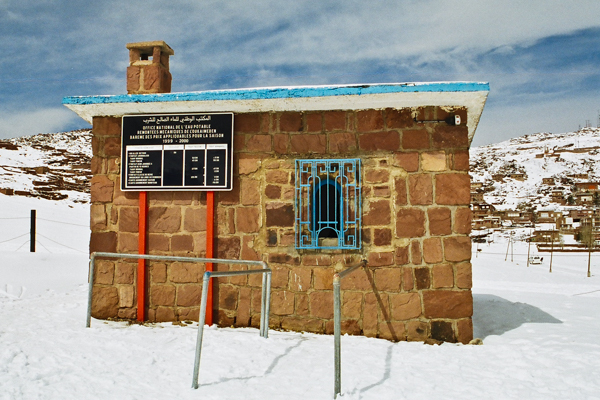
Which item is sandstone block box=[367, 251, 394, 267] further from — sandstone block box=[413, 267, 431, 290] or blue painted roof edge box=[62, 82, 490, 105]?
blue painted roof edge box=[62, 82, 490, 105]

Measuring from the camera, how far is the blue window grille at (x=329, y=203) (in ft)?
16.1

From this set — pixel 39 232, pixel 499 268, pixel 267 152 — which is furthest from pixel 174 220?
pixel 39 232

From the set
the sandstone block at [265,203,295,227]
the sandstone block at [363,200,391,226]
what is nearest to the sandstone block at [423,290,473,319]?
the sandstone block at [363,200,391,226]

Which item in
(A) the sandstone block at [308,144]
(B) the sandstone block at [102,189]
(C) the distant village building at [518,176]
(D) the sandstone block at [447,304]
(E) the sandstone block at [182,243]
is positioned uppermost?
(C) the distant village building at [518,176]

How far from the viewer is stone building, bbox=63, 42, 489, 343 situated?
4.77 m

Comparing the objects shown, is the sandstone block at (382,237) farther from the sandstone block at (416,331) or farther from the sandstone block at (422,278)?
the sandstone block at (416,331)

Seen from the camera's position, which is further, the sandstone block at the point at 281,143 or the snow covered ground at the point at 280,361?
the sandstone block at the point at 281,143

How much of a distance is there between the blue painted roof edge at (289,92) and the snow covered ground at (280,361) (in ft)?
8.47

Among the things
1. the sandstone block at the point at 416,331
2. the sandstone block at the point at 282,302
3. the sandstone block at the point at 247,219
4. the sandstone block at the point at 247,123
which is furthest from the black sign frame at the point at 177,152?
the sandstone block at the point at 416,331

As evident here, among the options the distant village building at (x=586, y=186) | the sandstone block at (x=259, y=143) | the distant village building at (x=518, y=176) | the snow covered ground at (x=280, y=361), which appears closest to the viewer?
the snow covered ground at (x=280, y=361)

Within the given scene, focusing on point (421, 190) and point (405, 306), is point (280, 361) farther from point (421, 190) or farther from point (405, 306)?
point (421, 190)

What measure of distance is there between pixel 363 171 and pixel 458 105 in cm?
127

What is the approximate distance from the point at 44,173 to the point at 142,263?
33901 mm

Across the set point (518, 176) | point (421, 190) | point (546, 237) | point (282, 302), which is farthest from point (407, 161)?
point (518, 176)
